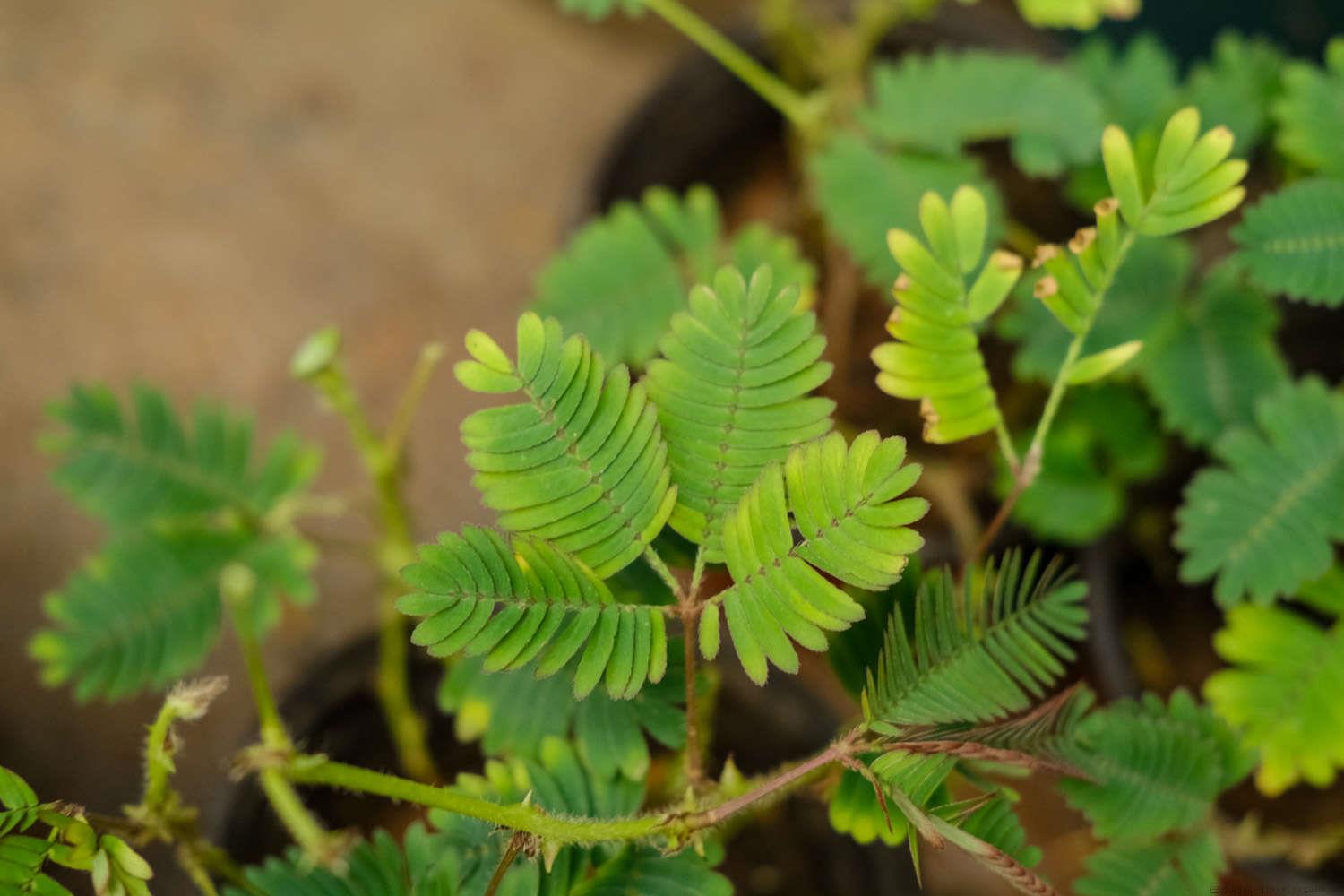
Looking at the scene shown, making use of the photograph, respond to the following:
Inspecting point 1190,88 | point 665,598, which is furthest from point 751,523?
point 1190,88

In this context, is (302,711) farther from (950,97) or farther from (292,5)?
(292,5)

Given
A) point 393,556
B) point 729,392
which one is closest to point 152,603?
point 393,556

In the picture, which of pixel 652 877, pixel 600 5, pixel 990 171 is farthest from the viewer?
pixel 990 171

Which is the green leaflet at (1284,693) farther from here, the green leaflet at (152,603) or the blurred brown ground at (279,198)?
the blurred brown ground at (279,198)

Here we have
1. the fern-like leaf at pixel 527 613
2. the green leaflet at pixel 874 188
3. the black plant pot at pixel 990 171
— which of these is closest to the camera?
the fern-like leaf at pixel 527 613

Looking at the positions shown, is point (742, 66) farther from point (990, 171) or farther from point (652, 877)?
point (652, 877)

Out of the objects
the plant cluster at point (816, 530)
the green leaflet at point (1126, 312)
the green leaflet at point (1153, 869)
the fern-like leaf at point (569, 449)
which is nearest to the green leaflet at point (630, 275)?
the plant cluster at point (816, 530)
